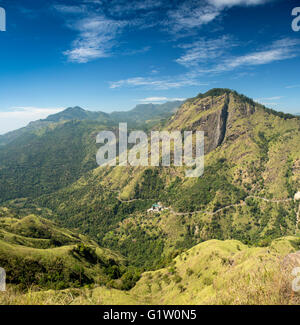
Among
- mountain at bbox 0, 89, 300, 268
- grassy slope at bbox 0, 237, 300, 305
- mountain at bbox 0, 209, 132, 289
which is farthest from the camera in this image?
mountain at bbox 0, 89, 300, 268

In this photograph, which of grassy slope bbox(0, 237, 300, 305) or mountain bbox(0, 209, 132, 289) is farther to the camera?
mountain bbox(0, 209, 132, 289)

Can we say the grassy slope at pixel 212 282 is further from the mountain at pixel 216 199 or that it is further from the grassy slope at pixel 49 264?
the mountain at pixel 216 199

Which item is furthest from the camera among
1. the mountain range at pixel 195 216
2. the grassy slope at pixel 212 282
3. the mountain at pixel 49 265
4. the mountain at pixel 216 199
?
the mountain at pixel 216 199

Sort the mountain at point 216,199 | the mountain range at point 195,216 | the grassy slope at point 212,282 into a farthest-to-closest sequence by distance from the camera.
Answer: the mountain at point 216,199 < the mountain range at point 195,216 < the grassy slope at point 212,282

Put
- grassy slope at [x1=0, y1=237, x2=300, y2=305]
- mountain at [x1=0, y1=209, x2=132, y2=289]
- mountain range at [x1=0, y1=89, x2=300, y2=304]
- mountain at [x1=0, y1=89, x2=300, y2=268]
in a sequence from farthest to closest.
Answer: mountain at [x1=0, y1=89, x2=300, y2=268] < mountain range at [x1=0, y1=89, x2=300, y2=304] < mountain at [x1=0, y1=209, x2=132, y2=289] < grassy slope at [x1=0, y1=237, x2=300, y2=305]

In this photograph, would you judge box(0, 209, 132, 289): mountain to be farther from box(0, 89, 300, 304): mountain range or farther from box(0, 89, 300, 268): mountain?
box(0, 89, 300, 268): mountain

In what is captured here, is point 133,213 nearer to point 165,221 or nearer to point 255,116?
point 165,221

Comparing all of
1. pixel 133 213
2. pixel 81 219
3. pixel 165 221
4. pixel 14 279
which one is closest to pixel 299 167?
pixel 165 221

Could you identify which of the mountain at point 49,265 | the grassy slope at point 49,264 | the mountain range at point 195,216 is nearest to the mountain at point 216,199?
the mountain range at point 195,216

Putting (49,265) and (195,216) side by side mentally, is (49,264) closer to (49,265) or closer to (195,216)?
(49,265)

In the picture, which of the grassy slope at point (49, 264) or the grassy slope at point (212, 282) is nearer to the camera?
the grassy slope at point (212, 282)

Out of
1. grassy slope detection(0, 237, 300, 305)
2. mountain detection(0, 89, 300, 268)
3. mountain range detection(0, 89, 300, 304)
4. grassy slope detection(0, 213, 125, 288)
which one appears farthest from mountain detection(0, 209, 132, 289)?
mountain detection(0, 89, 300, 268)

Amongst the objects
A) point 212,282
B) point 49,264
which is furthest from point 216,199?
point 49,264
